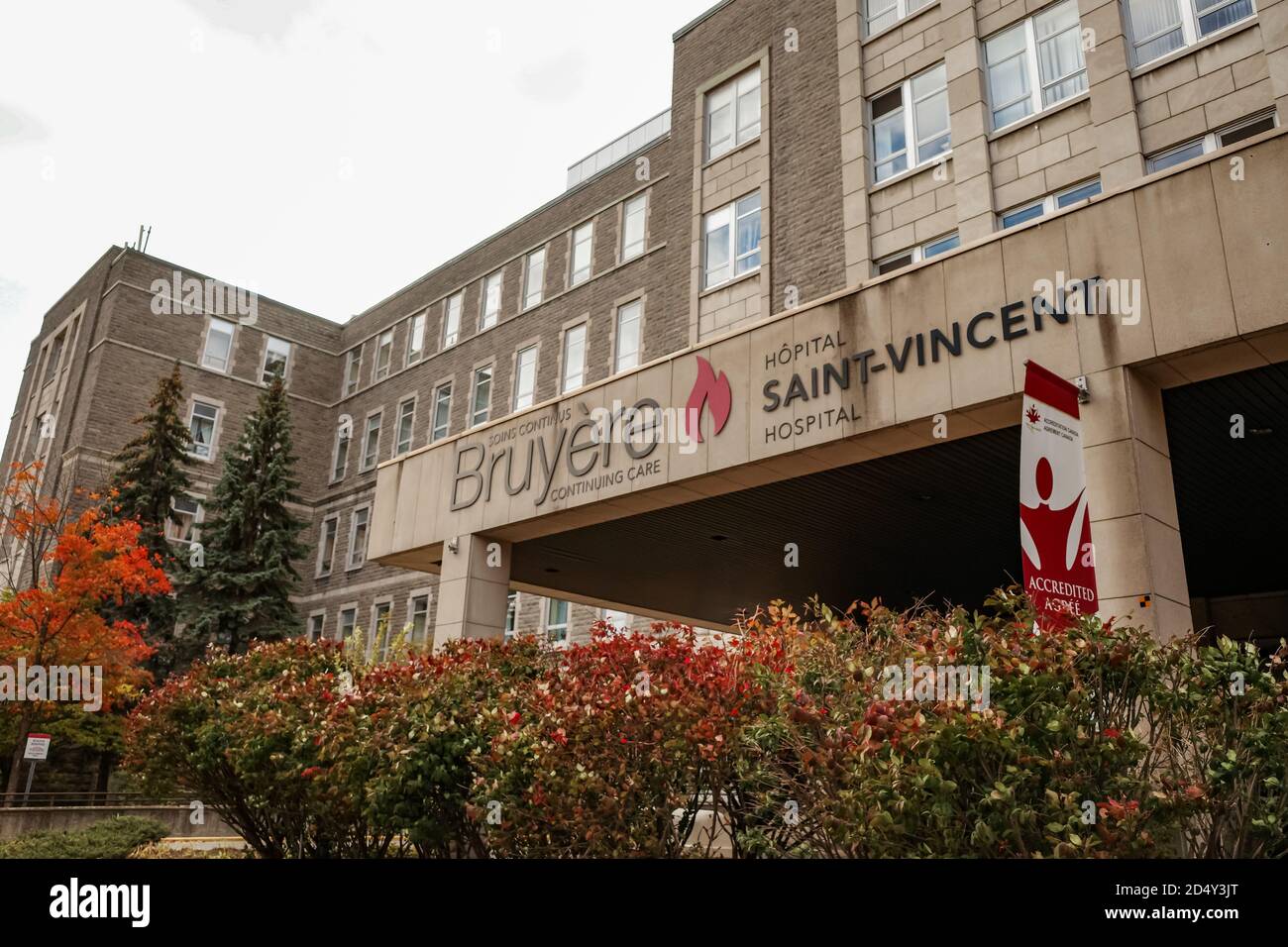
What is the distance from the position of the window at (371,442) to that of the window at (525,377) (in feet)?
32.4

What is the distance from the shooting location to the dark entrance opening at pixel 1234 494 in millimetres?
9928

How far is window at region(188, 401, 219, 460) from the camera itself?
39500 mm

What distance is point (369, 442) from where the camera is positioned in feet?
132

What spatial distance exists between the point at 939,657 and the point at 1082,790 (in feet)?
3.45

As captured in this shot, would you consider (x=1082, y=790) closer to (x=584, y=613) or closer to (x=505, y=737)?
(x=505, y=737)

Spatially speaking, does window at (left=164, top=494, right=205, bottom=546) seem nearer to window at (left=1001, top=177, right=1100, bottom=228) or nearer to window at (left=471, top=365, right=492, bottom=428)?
window at (left=471, top=365, right=492, bottom=428)

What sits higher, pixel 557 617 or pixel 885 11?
pixel 885 11

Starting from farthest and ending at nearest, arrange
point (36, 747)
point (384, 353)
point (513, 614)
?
point (384, 353)
point (513, 614)
point (36, 747)

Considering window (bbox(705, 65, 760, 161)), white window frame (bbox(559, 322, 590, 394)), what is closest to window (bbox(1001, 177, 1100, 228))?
window (bbox(705, 65, 760, 161))

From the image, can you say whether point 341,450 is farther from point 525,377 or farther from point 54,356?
point 54,356

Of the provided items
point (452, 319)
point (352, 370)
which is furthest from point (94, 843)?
point (352, 370)

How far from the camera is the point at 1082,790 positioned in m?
5.12

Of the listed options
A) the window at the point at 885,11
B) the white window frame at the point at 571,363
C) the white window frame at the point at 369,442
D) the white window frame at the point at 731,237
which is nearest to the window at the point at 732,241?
the white window frame at the point at 731,237

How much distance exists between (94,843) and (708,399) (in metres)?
10.2
